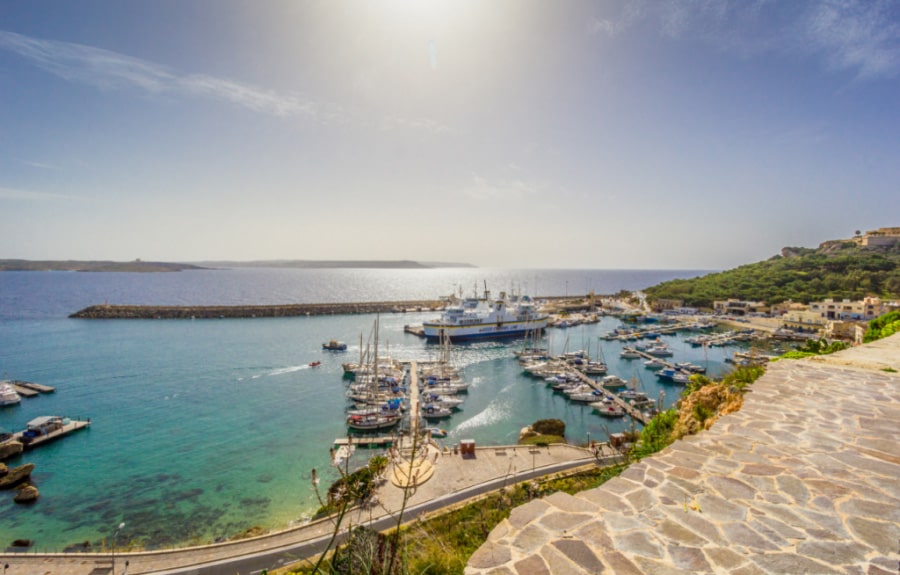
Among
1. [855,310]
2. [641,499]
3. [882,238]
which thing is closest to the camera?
[641,499]

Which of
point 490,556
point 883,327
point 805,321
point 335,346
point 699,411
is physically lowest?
point 335,346

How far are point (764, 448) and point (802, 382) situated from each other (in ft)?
12.4

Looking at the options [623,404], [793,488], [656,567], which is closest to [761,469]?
[793,488]

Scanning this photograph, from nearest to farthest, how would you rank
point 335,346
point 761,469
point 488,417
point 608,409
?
point 761,469
point 488,417
point 608,409
point 335,346

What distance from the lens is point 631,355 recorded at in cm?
4225

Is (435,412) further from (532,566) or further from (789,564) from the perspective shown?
(789,564)

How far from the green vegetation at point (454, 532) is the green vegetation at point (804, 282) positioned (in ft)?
265

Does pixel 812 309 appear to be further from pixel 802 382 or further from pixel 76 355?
pixel 76 355

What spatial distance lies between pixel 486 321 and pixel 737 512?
51.2m

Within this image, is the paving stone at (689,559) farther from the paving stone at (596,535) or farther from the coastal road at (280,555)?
the coastal road at (280,555)

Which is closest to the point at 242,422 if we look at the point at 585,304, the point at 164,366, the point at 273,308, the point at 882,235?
the point at 164,366

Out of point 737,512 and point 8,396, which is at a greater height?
point 737,512

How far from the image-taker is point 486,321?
54.3 m

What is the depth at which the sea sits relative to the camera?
1553cm
